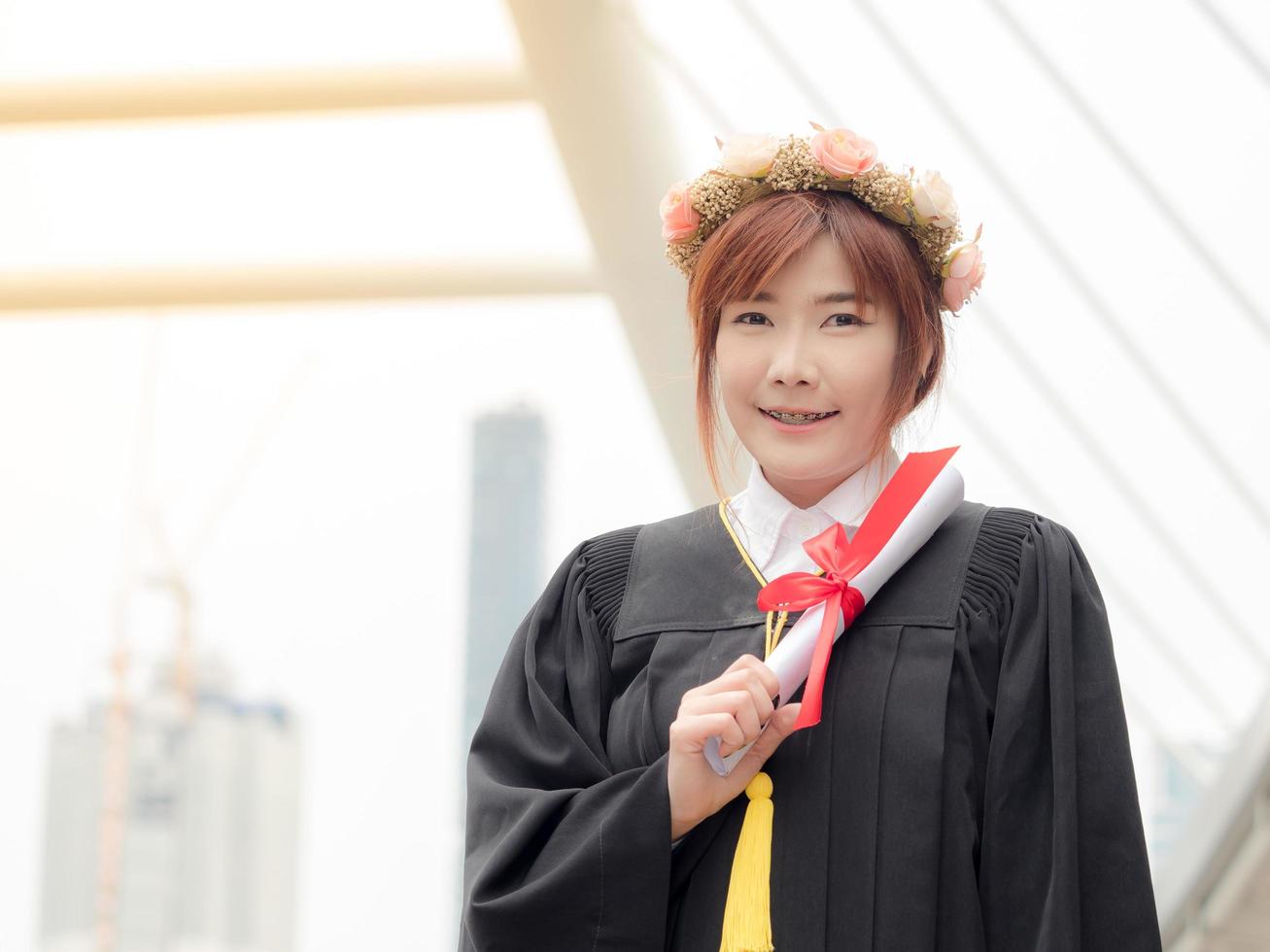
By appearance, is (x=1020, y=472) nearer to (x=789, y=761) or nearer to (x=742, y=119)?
(x=742, y=119)

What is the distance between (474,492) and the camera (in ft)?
128

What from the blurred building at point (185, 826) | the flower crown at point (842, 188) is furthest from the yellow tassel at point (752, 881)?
the blurred building at point (185, 826)

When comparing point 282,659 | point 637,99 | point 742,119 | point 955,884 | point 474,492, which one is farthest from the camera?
point 282,659

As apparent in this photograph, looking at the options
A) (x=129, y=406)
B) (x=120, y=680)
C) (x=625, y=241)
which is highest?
(x=129, y=406)

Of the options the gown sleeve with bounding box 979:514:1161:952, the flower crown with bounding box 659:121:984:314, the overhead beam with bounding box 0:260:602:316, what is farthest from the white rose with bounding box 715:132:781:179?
the overhead beam with bounding box 0:260:602:316

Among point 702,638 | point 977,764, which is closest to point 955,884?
point 977,764

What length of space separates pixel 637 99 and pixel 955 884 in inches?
143

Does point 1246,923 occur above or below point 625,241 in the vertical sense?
below

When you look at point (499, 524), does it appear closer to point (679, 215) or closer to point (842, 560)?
point (679, 215)

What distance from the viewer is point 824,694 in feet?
6.55

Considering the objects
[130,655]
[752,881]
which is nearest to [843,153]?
[752,881]

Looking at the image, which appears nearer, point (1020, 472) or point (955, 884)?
point (955, 884)

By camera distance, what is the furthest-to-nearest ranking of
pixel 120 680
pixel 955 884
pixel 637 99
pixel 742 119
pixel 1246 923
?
pixel 120 680
pixel 1246 923
pixel 742 119
pixel 637 99
pixel 955 884

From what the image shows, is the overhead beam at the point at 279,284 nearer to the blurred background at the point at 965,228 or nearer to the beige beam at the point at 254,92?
the blurred background at the point at 965,228
